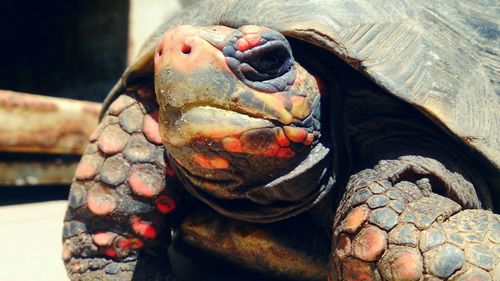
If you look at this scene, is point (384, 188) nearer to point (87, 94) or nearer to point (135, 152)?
point (135, 152)

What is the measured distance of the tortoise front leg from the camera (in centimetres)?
153

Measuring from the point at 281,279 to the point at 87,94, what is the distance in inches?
168

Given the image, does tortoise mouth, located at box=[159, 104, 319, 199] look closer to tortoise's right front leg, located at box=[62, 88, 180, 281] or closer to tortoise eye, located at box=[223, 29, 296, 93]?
tortoise eye, located at box=[223, 29, 296, 93]

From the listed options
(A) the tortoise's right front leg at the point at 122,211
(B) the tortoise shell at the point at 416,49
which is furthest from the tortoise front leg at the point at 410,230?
(A) the tortoise's right front leg at the point at 122,211

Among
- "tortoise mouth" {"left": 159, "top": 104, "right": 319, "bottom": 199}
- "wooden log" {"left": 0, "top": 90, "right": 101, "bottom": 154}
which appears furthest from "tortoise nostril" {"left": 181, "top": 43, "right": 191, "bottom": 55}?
"wooden log" {"left": 0, "top": 90, "right": 101, "bottom": 154}

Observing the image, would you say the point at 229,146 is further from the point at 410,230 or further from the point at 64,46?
the point at 64,46

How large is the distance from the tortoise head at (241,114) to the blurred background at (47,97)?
37.2 inches

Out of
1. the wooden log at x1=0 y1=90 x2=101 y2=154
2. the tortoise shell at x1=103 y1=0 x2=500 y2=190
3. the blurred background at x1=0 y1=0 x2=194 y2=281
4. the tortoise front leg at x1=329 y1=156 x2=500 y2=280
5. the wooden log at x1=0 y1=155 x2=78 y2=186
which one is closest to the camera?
the tortoise front leg at x1=329 y1=156 x2=500 y2=280

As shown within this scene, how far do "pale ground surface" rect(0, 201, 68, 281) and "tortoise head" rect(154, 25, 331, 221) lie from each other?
89cm

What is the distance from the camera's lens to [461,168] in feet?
6.36

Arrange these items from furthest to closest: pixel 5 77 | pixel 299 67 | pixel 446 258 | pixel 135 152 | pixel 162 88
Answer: pixel 5 77, pixel 135 152, pixel 299 67, pixel 162 88, pixel 446 258

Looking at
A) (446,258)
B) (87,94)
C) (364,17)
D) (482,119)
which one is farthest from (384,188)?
(87,94)

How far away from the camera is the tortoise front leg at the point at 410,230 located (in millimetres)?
1534

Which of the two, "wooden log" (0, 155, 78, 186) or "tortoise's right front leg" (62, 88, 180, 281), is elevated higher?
"tortoise's right front leg" (62, 88, 180, 281)
